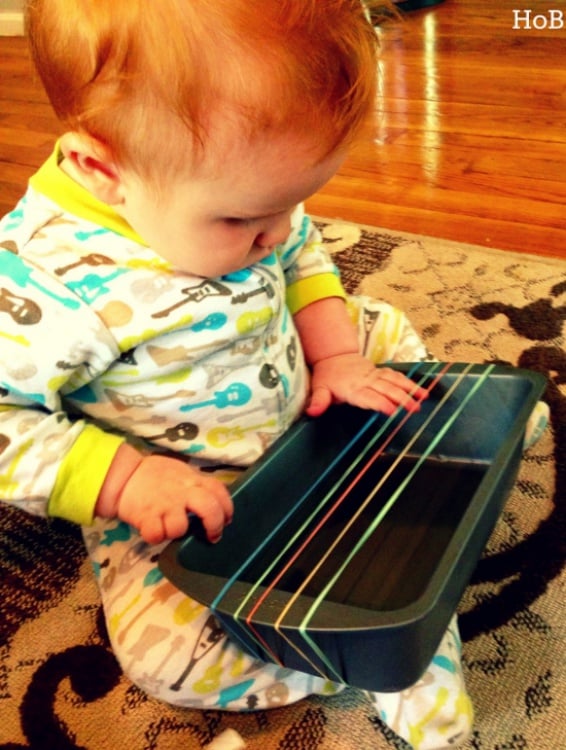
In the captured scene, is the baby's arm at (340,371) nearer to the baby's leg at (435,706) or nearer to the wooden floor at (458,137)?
the baby's leg at (435,706)

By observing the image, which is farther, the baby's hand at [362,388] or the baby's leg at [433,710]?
the baby's hand at [362,388]

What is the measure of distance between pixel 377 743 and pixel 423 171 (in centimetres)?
104

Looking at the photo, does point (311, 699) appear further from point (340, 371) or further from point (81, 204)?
point (81, 204)

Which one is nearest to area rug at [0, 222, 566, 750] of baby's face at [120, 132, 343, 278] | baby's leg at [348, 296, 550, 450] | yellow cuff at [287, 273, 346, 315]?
baby's leg at [348, 296, 550, 450]

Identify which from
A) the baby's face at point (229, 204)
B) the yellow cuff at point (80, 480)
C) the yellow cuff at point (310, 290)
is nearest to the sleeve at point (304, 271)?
the yellow cuff at point (310, 290)

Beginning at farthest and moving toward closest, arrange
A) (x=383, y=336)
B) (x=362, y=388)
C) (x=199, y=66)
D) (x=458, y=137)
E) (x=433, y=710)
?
(x=458, y=137), (x=383, y=336), (x=362, y=388), (x=433, y=710), (x=199, y=66)

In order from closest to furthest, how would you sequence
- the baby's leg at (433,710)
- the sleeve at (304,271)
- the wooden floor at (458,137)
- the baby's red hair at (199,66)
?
the baby's red hair at (199,66), the baby's leg at (433,710), the sleeve at (304,271), the wooden floor at (458,137)

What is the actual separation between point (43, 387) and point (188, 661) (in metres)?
0.25

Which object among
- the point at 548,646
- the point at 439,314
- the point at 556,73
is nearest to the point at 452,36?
the point at 556,73

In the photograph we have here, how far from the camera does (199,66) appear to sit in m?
0.48

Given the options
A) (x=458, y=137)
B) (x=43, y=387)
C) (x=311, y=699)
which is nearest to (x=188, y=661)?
(x=311, y=699)

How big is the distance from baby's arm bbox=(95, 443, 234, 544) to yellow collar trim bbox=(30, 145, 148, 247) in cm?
18

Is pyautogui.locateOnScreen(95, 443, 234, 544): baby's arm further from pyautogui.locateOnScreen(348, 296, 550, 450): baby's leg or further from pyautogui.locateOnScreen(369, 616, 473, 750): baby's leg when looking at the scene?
pyautogui.locateOnScreen(348, 296, 550, 450): baby's leg

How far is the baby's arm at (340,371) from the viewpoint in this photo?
0.73m
